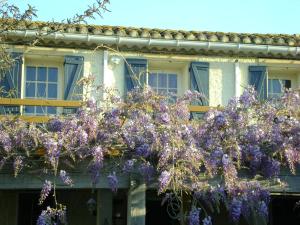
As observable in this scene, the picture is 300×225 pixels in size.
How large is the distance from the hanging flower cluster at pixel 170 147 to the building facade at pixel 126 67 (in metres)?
3.80

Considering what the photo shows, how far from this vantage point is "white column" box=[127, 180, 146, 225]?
310 inches

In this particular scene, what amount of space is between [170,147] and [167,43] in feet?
16.0

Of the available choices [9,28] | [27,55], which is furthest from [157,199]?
[9,28]

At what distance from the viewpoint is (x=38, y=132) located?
752 cm

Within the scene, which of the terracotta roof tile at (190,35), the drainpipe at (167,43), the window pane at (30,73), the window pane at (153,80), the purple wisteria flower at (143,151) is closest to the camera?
the purple wisteria flower at (143,151)

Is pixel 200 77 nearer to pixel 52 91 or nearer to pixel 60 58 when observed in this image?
pixel 60 58

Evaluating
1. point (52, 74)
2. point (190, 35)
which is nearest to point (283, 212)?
point (190, 35)

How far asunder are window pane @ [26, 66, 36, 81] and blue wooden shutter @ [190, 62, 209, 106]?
10.3ft

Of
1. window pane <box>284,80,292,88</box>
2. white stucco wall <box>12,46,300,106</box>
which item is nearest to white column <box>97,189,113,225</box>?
white stucco wall <box>12,46,300,106</box>

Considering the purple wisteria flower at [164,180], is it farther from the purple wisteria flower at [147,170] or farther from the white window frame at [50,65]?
the white window frame at [50,65]

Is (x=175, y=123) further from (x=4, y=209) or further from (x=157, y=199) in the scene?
(x=4, y=209)

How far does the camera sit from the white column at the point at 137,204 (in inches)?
310

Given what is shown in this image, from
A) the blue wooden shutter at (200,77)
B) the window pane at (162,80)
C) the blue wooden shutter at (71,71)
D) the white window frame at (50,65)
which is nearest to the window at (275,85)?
the blue wooden shutter at (200,77)

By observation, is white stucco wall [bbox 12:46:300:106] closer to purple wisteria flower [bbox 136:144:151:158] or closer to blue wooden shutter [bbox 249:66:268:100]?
blue wooden shutter [bbox 249:66:268:100]
